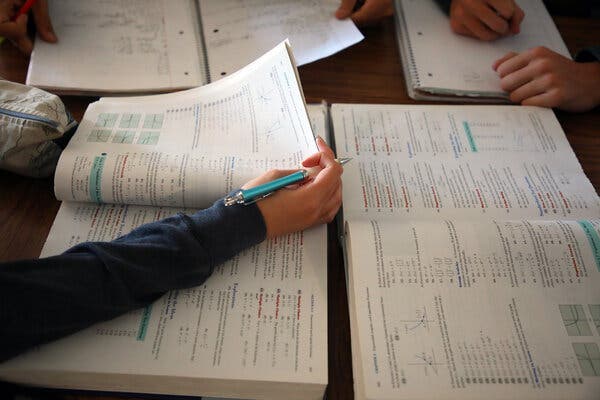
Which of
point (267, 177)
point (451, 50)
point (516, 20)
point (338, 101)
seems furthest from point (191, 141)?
point (516, 20)

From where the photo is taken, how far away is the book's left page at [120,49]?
29.4 inches

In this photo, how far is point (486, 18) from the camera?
32.4 inches

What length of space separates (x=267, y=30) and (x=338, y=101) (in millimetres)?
195

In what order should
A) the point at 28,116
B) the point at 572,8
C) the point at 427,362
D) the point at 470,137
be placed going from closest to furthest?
1. the point at 427,362
2. the point at 28,116
3. the point at 470,137
4. the point at 572,8

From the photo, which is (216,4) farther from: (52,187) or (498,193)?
(498,193)

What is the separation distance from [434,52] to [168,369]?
0.66 metres

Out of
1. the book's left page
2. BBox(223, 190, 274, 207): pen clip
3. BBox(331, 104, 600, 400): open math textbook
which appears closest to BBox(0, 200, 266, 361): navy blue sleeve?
BBox(223, 190, 274, 207): pen clip

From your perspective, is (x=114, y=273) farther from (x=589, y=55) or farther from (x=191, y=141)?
(x=589, y=55)

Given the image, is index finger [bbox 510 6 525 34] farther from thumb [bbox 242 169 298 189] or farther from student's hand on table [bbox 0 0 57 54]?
student's hand on table [bbox 0 0 57 54]

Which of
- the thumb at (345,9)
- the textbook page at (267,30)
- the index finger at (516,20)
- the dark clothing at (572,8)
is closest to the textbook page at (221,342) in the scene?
the textbook page at (267,30)

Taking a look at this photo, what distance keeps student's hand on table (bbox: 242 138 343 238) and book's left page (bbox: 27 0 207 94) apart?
0.29 meters

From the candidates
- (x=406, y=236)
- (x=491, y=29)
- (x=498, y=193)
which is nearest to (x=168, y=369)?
(x=406, y=236)

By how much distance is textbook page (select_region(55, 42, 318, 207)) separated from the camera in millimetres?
592

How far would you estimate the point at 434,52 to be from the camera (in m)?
0.82
